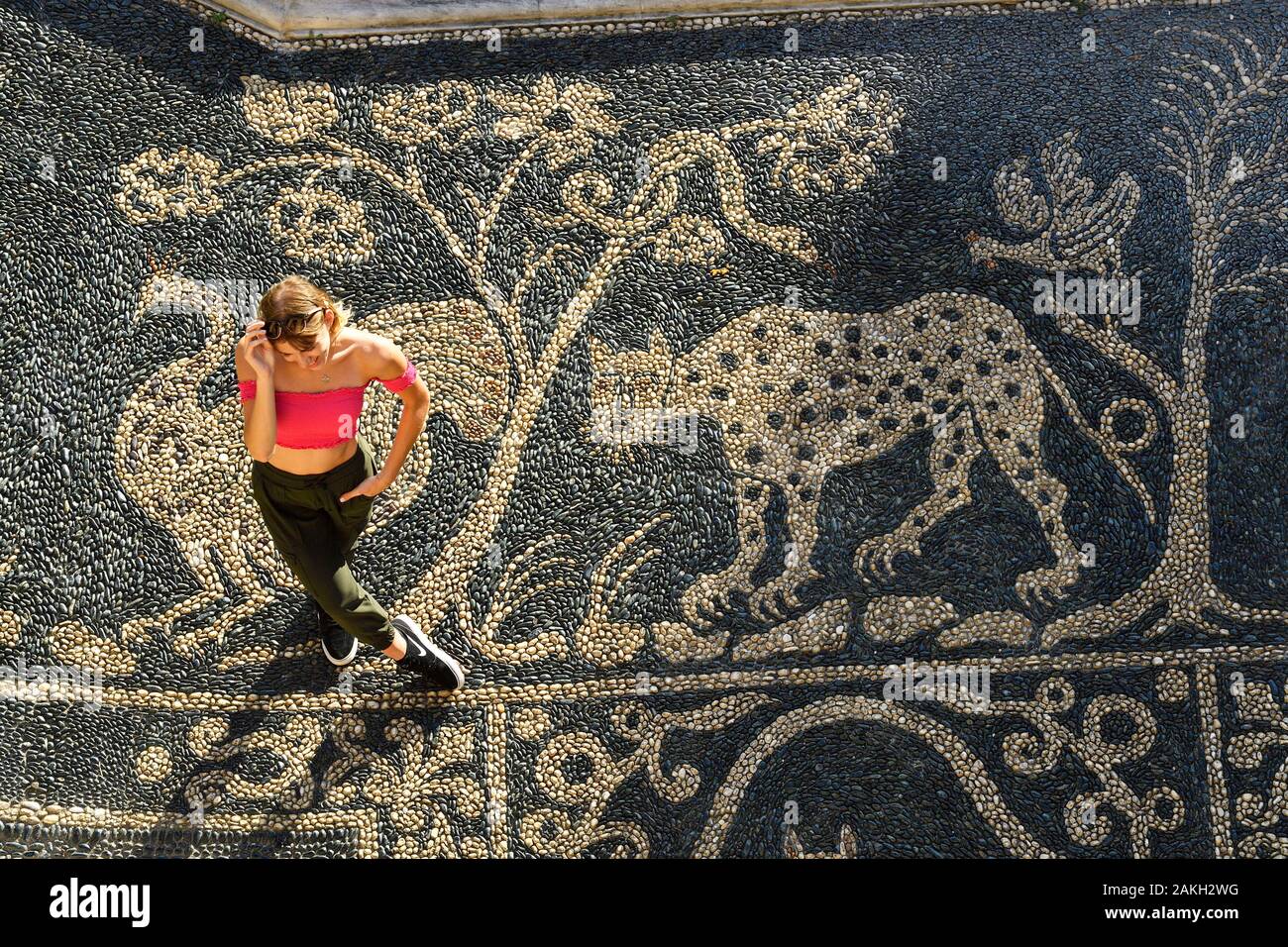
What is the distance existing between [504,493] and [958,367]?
81.2 inches

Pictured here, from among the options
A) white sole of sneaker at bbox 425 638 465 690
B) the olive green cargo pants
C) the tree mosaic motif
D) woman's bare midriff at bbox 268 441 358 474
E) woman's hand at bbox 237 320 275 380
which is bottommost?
white sole of sneaker at bbox 425 638 465 690

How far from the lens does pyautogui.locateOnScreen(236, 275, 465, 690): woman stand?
3.75m

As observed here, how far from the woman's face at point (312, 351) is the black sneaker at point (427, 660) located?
141cm

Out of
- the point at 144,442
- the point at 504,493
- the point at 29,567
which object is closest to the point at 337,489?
the point at 504,493

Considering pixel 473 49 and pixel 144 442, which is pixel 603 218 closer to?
pixel 473 49

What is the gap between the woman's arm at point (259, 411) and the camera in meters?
3.80

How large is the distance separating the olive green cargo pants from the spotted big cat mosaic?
609 mm

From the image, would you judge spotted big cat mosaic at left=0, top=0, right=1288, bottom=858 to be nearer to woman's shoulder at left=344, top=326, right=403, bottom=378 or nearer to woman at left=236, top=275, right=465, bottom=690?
woman at left=236, top=275, right=465, bottom=690

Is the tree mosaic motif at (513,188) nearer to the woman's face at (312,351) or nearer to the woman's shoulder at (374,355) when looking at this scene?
the woman's shoulder at (374,355)

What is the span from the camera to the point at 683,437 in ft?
16.9

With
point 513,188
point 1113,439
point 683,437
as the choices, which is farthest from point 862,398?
point 513,188

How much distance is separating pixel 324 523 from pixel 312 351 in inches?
31.0

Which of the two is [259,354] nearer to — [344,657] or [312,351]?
[312,351]

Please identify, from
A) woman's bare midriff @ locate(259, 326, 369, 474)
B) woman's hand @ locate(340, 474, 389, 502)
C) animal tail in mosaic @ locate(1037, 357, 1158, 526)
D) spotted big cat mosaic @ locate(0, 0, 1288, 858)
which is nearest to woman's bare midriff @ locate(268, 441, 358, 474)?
woman's bare midriff @ locate(259, 326, 369, 474)
